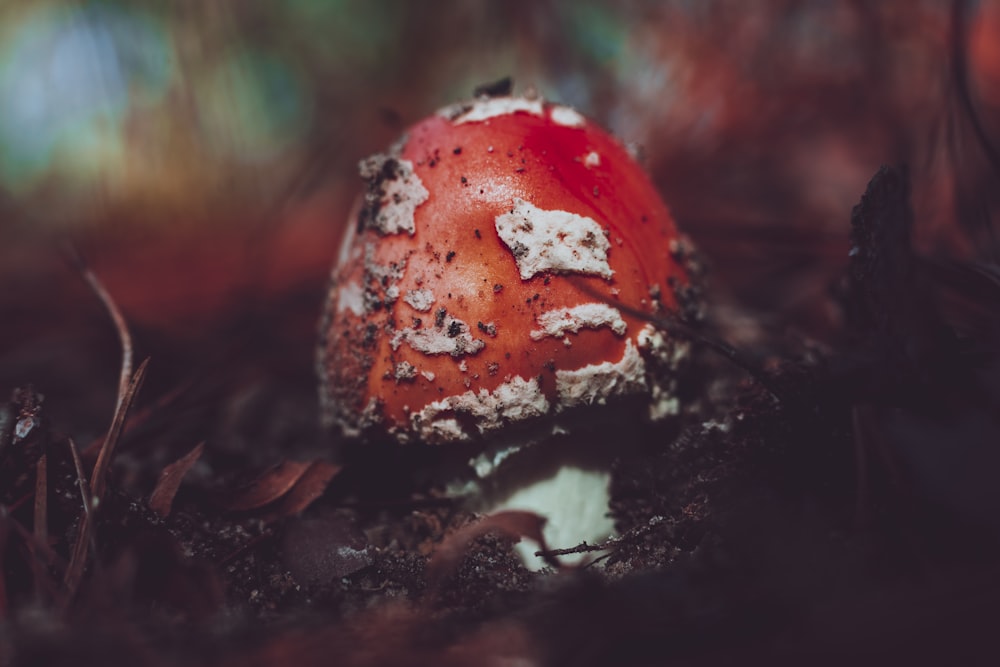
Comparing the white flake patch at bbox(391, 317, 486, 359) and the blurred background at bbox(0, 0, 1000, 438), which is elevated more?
the blurred background at bbox(0, 0, 1000, 438)

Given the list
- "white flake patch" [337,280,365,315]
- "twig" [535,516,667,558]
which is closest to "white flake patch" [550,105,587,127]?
"white flake patch" [337,280,365,315]

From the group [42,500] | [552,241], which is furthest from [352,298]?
[42,500]

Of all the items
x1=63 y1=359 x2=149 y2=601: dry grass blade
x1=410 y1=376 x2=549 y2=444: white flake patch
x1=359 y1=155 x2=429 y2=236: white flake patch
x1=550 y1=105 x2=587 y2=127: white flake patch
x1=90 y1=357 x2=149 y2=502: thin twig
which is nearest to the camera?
x1=63 y1=359 x2=149 y2=601: dry grass blade

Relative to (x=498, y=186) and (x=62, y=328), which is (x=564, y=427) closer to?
(x=498, y=186)

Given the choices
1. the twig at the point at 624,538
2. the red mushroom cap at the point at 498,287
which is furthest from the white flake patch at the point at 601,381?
the twig at the point at 624,538

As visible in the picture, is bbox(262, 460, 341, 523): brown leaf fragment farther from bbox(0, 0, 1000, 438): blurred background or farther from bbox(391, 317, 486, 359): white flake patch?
bbox(0, 0, 1000, 438): blurred background

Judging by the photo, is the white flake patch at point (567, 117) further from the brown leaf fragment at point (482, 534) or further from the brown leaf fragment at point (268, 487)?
the brown leaf fragment at point (268, 487)

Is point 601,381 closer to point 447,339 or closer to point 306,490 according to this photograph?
point 447,339
